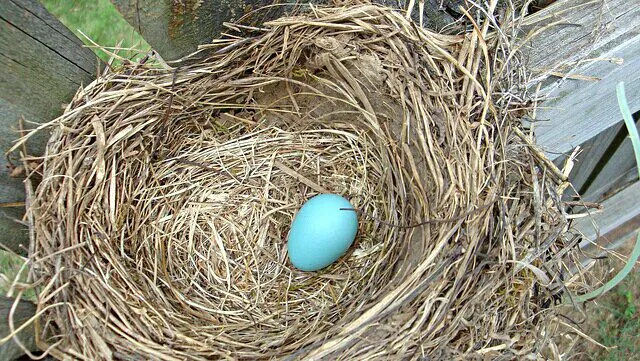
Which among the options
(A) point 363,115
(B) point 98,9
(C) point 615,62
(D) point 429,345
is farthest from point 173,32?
(B) point 98,9

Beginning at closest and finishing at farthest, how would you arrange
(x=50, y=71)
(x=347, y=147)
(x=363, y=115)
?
1. (x=50, y=71)
2. (x=363, y=115)
3. (x=347, y=147)

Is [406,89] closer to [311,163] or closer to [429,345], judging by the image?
[311,163]

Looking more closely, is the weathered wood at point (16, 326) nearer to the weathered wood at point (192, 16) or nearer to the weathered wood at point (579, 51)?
the weathered wood at point (192, 16)

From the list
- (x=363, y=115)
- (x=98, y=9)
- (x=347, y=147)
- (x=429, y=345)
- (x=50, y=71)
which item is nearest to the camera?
(x=429, y=345)

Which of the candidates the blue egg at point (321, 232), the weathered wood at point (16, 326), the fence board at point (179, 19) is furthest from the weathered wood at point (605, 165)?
the weathered wood at point (16, 326)

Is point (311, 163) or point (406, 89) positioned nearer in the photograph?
point (406, 89)

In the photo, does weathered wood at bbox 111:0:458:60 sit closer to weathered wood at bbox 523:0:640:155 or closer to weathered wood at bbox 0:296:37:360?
weathered wood at bbox 523:0:640:155

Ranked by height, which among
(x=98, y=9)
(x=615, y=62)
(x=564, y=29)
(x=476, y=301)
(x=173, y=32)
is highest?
(x=98, y=9)

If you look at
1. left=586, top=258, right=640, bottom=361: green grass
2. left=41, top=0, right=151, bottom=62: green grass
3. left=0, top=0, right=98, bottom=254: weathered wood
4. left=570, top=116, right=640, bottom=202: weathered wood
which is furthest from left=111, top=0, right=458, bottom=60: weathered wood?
left=586, top=258, right=640, bottom=361: green grass
